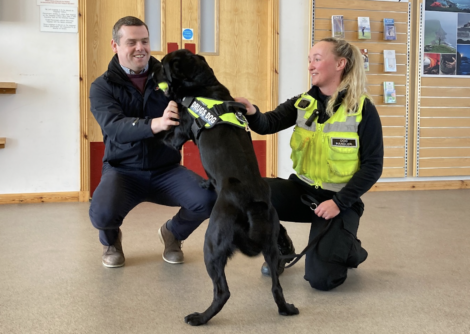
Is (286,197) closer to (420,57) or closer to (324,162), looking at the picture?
(324,162)

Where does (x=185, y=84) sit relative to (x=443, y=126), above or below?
above

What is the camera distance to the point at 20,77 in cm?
426

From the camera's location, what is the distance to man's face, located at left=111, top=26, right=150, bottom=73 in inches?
101

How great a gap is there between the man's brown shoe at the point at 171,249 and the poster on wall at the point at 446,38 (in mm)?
3628

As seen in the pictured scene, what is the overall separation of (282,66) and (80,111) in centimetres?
193

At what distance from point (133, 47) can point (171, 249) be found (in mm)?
1070

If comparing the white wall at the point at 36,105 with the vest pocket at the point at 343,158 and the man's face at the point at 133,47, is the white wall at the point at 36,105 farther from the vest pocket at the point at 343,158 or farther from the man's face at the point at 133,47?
the vest pocket at the point at 343,158

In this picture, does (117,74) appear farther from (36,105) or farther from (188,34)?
(188,34)

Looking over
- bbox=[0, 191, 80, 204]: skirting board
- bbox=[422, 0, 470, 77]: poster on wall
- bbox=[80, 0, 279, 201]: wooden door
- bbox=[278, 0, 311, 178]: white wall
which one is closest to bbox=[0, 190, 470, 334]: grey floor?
bbox=[0, 191, 80, 204]: skirting board

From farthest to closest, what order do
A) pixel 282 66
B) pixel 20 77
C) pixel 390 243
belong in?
pixel 282 66 → pixel 20 77 → pixel 390 243

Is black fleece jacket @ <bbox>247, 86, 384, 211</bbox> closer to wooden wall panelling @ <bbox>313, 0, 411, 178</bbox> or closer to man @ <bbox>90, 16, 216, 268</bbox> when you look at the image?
man @ <bbox>90, 16, 216, 268</bbox>

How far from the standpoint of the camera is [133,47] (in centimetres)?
256

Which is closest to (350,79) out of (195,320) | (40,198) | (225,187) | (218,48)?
(225,187)

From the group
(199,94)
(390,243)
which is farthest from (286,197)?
(390,243)
